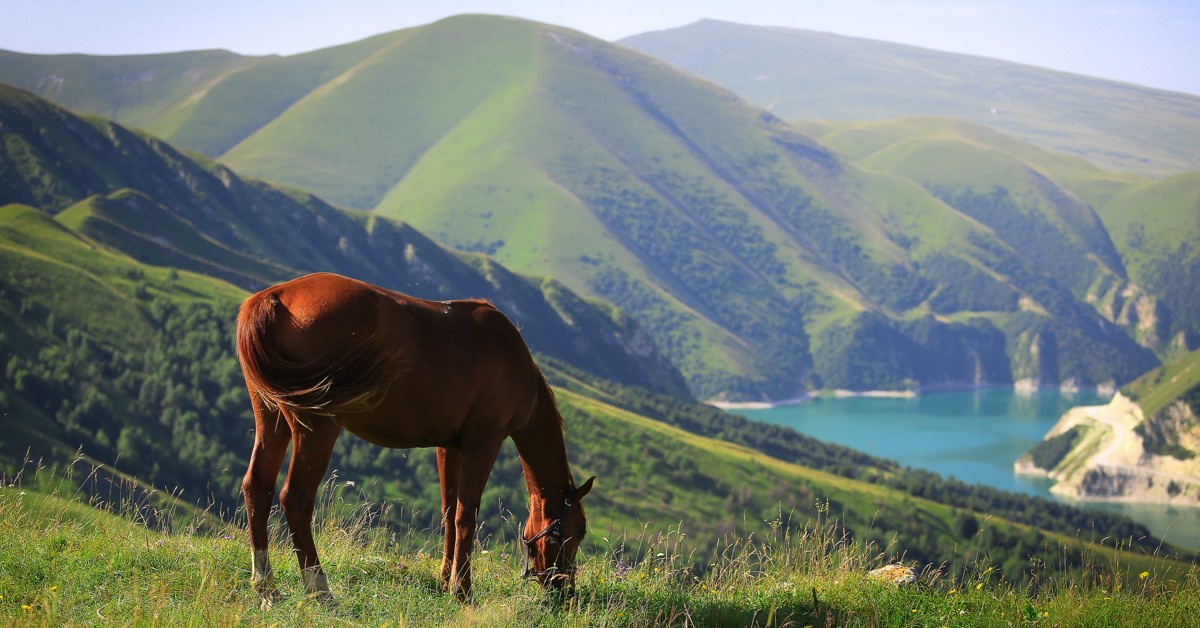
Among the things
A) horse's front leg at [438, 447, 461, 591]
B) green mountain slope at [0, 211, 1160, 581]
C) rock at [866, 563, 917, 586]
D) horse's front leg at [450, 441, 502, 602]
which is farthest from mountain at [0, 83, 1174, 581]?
horse's front leg at [450, 441, 502, 602]

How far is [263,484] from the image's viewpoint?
8.12 meters

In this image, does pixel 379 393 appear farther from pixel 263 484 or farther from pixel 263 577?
pixel 263 577

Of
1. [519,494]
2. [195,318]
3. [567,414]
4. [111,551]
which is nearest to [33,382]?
[195,318]

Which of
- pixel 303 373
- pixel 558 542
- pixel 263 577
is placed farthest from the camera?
pixel 558 542

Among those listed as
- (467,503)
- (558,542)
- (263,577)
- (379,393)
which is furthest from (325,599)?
(558,542)

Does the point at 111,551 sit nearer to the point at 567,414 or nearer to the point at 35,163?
the point at 567,414

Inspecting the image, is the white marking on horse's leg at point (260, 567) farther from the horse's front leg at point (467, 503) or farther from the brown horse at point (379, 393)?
the horse's front leg at point (467, 503)

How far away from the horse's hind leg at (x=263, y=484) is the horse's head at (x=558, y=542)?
2294mm

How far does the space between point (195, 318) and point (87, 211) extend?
43.2m

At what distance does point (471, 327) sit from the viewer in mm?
8781

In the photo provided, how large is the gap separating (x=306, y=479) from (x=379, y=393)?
86 cm

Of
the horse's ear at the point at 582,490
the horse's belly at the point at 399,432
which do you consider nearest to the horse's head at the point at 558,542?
the horse's ear at the point at 582,490

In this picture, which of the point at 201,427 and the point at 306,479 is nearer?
the point at 306,479

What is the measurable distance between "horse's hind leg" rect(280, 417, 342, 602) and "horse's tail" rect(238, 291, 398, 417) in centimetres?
18
